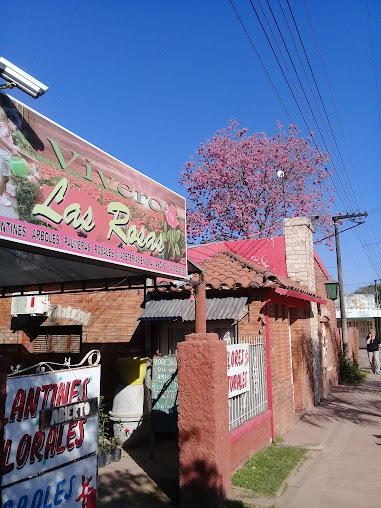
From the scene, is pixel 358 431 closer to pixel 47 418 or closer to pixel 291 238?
pixel 291 238

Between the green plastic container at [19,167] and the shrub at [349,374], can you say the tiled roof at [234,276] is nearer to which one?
the green plastic container at [19,167]

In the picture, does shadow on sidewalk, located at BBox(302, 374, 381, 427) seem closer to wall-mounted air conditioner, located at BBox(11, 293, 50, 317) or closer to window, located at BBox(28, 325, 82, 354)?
window, located at BBox(28, 325, 82, 354)

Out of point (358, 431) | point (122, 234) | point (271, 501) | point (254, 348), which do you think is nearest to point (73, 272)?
point (122, 234)

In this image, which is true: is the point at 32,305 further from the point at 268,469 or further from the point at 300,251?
the point at 300,251

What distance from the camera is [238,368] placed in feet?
23.0

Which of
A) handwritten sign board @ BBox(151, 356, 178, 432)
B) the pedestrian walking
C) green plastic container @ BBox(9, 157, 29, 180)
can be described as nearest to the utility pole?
the pedestrian walking

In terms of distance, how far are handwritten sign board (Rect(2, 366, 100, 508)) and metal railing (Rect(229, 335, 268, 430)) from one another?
2930mm

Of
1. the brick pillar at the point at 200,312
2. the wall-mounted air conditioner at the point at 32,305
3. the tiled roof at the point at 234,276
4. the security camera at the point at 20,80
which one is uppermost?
the security camera at the point at 20,80

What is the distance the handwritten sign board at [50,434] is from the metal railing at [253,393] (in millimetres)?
2930

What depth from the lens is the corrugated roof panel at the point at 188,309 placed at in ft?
28.2

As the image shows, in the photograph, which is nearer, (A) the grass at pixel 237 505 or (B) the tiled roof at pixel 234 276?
(A) the grass at pixel 237 505

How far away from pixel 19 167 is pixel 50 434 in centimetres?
229

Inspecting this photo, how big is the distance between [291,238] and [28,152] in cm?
912

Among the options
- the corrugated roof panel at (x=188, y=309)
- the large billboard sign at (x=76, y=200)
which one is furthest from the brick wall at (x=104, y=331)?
the large billboard sign at (x=76, y=200)
